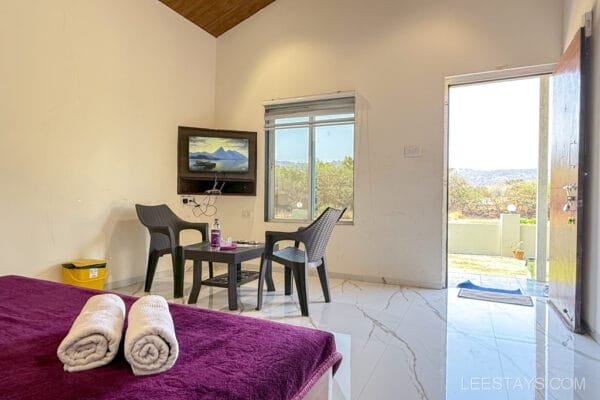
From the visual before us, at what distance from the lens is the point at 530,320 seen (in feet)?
10.1

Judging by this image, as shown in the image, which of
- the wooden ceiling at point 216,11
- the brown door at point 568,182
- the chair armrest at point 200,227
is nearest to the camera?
the brown door at point 568,182

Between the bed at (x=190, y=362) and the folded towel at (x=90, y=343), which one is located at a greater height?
the folded towel at (x=90, y=343)

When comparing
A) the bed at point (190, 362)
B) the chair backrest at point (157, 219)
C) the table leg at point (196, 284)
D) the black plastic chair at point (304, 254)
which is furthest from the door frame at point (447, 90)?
the bed at point (190, 362)

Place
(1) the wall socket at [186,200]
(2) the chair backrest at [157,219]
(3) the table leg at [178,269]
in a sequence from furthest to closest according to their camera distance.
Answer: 1. (1) the wall socket at [186,200]
2. (2) the chair backrest at [157,219]
3. (3) the table leg at [178,269]

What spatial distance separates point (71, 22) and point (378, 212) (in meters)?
3.69

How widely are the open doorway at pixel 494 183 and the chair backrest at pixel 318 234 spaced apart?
2585 millimetres

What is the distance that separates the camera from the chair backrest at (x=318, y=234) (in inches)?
125

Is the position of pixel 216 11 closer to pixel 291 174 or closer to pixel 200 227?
pixel 291 174

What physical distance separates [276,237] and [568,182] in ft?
8.11

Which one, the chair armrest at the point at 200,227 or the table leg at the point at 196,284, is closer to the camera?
the table leg at the point at 196,284

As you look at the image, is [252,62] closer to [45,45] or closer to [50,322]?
[45,45]

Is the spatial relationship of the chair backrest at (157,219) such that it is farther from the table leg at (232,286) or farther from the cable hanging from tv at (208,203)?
the table leg at (232,286)

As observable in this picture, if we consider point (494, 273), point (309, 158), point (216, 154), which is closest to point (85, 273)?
point (216, 154)

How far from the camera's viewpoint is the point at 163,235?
4.08m
